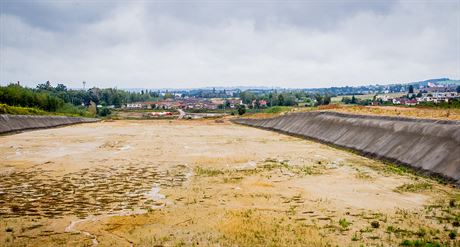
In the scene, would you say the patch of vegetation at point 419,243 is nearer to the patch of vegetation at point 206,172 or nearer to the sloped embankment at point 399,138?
the sloped embankment at point 399,138

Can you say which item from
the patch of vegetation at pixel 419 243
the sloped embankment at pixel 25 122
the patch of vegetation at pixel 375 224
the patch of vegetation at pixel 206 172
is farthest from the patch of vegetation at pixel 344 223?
the sloped embankment at pixel 25 122

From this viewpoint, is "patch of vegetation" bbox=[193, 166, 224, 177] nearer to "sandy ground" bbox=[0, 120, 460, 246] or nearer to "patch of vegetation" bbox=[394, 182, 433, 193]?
"sandy ground" bbox=[0, 120, 460, 246]

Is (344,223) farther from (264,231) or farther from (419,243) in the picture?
(264,231)

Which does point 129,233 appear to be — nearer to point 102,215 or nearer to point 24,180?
point 102,215

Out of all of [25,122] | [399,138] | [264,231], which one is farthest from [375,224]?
[25,122]

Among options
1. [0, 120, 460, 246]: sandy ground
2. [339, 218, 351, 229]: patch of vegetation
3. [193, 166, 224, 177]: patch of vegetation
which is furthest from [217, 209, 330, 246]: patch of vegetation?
[193, 166, 224, 177]: patch of vegetation
